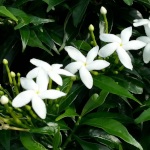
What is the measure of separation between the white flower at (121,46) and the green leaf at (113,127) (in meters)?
0.17

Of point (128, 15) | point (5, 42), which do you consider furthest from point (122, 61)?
point (5, 42)

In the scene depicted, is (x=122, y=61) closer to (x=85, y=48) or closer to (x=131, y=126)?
(x=85, y=48)

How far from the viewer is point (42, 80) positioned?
1.20 m

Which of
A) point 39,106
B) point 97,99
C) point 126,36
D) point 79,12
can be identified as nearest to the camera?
point 39,106

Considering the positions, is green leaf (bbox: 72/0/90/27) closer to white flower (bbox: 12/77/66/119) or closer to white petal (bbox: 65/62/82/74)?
white petal (bbox: 65/62/82/74)

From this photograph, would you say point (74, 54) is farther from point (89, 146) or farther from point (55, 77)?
point (89, 146)

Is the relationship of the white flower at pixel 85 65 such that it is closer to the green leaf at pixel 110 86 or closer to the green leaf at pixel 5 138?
the green leaf at pixel 110 86

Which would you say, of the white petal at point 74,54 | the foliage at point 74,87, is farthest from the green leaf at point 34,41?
the white petal at point 74,54

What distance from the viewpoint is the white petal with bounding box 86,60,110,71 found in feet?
4.09

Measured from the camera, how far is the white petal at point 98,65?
125cm

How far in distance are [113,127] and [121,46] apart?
253mm

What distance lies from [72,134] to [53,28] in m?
0.42

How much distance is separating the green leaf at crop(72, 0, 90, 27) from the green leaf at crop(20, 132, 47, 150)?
0.43m

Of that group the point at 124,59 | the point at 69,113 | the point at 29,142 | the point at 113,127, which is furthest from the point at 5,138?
the point at 124,59
